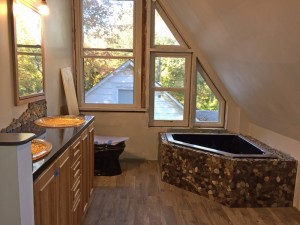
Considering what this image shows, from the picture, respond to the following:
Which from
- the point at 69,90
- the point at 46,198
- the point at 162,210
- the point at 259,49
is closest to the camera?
the point at 46,198

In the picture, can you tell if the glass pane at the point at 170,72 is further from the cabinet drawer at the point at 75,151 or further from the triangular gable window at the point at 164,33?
the cabinet drawer at the point at 75,151

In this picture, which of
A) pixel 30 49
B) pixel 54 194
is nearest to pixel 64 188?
pixel 54 194

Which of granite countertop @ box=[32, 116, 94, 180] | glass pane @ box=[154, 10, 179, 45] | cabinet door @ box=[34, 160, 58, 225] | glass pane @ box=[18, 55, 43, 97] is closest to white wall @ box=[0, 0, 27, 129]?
glass pane @ box=[18, 55, 43, 97]

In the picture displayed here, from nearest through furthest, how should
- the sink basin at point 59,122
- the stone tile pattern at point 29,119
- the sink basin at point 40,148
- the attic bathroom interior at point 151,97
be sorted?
the sink basin at point 40,148
the attic bathroom interior at point 151,97
the stone tile pattern at point 29,119
the sink basin at point 59,122

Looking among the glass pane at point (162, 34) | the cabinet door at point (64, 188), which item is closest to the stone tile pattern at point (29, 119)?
the cabinet door at point (64, 188)

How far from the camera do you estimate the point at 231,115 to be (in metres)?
4.24

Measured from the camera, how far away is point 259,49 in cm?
196

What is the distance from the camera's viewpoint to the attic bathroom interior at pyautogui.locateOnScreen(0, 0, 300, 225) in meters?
1.62

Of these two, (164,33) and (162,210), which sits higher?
(164,33)

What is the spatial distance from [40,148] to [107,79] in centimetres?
264

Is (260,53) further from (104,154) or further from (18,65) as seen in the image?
(104,154)

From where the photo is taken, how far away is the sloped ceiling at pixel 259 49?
154 cm

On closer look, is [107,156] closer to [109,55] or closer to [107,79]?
[107,79]

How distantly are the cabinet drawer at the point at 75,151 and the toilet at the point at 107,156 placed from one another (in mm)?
1275
